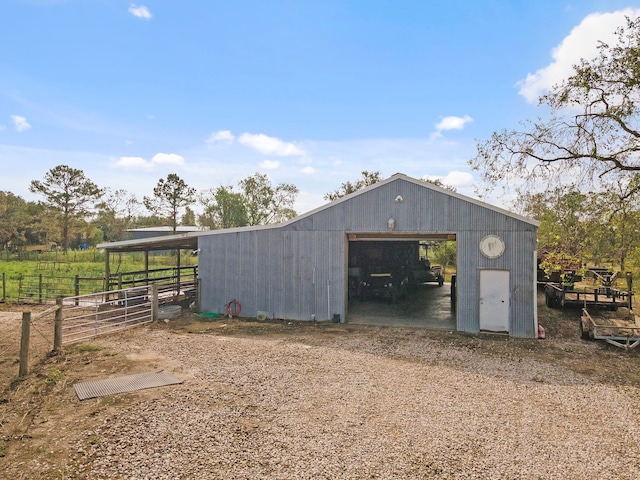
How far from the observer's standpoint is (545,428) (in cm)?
542

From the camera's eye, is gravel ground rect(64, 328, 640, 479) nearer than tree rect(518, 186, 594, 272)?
Yes

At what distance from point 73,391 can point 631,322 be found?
1352 centimetres

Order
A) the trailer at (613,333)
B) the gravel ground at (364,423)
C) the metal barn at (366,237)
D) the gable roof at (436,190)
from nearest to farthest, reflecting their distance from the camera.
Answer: the gravel ground at (364,423) < the trailer at (613,333) < the gable roof at (436,190) < the metal barn at (366,237)

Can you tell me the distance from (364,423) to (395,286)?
11.7m

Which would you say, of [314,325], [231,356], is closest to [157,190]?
[314,325]

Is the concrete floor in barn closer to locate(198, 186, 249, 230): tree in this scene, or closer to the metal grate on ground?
the metal grate on ground

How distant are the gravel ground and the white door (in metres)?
2.52

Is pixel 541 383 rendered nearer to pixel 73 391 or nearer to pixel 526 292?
pixel 526 292

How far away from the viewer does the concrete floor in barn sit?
492 inches

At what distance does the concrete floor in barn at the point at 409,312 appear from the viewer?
12.5 metres

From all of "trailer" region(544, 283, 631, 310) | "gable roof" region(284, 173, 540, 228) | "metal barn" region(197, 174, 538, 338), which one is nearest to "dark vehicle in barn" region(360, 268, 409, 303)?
"metal barn" region(197, 174, 538, 338)

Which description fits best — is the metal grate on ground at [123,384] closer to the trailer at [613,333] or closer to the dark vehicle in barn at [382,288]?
the trailer at [613,333]

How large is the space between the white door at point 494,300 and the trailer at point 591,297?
2865 mm

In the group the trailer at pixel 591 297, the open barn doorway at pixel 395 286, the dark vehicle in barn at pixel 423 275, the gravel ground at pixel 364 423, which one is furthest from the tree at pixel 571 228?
the dark vehicle in barn at pixel 423 275
